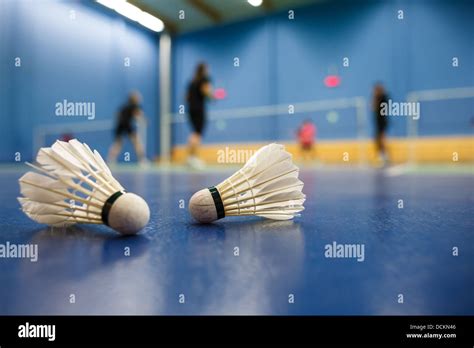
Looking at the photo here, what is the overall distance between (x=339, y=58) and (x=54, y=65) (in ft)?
24.5

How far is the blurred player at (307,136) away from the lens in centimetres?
1023

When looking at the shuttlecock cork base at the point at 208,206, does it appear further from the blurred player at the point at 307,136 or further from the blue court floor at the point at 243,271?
the blurred player at the point at 307,136

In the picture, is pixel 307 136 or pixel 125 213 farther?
pixel 307 136

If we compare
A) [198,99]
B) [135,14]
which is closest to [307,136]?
[198,99]

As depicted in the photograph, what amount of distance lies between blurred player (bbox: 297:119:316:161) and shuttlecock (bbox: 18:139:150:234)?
30.9 feet

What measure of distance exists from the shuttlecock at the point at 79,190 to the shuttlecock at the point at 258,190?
202 millimetres

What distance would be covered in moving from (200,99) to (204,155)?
17.1 feet

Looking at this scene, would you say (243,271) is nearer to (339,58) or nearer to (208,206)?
(208,206)

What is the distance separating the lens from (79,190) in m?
1.04

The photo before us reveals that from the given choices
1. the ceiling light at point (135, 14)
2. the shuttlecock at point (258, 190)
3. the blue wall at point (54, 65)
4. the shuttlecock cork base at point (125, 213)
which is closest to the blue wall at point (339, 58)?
the ceiling light at point (135, 14)

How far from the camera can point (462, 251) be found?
86cm

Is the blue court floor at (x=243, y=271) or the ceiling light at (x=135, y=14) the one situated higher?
the ceiling light at (x=135, y=14)

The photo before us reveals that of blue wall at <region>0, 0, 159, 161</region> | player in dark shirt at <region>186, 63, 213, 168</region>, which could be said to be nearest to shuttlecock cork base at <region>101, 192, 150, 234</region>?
player in dark shirt at <region>186, 63, 213, 168</region>
